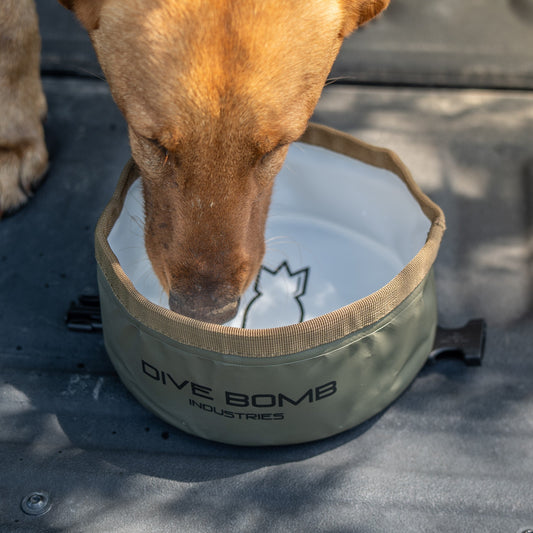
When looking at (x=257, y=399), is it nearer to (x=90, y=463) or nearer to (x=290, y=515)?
(x=290, y=515)

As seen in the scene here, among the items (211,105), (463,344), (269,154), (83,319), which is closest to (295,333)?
(269,154)

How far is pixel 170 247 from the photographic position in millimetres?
1501

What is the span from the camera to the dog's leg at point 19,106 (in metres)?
2.10

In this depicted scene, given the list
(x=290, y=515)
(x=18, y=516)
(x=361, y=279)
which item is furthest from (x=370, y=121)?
(x=18, y=516)

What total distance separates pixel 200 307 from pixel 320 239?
0.82m

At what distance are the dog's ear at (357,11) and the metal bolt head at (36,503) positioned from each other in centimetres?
121

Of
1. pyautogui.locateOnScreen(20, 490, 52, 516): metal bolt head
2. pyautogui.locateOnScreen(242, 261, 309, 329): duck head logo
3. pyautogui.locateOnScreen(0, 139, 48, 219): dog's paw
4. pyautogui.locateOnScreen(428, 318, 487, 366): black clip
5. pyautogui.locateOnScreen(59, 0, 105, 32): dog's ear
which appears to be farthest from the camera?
pyautogui.locateOnScreen(0, 139, 48, 219): dog's paw

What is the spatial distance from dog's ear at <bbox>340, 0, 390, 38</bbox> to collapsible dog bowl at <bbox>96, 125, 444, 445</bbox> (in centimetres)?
45

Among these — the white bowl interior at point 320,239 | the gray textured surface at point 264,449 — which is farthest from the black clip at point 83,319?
the white bowl interior at point 320,239

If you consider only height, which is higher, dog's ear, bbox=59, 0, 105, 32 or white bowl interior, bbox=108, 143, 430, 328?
dog's ear, bbox=59, 0, 105, 32

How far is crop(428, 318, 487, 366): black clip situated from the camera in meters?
1.85

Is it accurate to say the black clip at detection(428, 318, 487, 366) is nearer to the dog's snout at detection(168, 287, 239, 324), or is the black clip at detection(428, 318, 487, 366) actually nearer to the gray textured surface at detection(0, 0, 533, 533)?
the gray textured surface at detection(0, 0, 533, 533)

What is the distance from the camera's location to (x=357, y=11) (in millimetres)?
1509

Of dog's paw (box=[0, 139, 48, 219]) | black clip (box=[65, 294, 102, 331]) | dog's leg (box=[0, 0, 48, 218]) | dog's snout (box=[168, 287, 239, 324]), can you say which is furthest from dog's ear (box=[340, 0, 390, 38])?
dog's paw (box=[0, 139, 48, 219])
